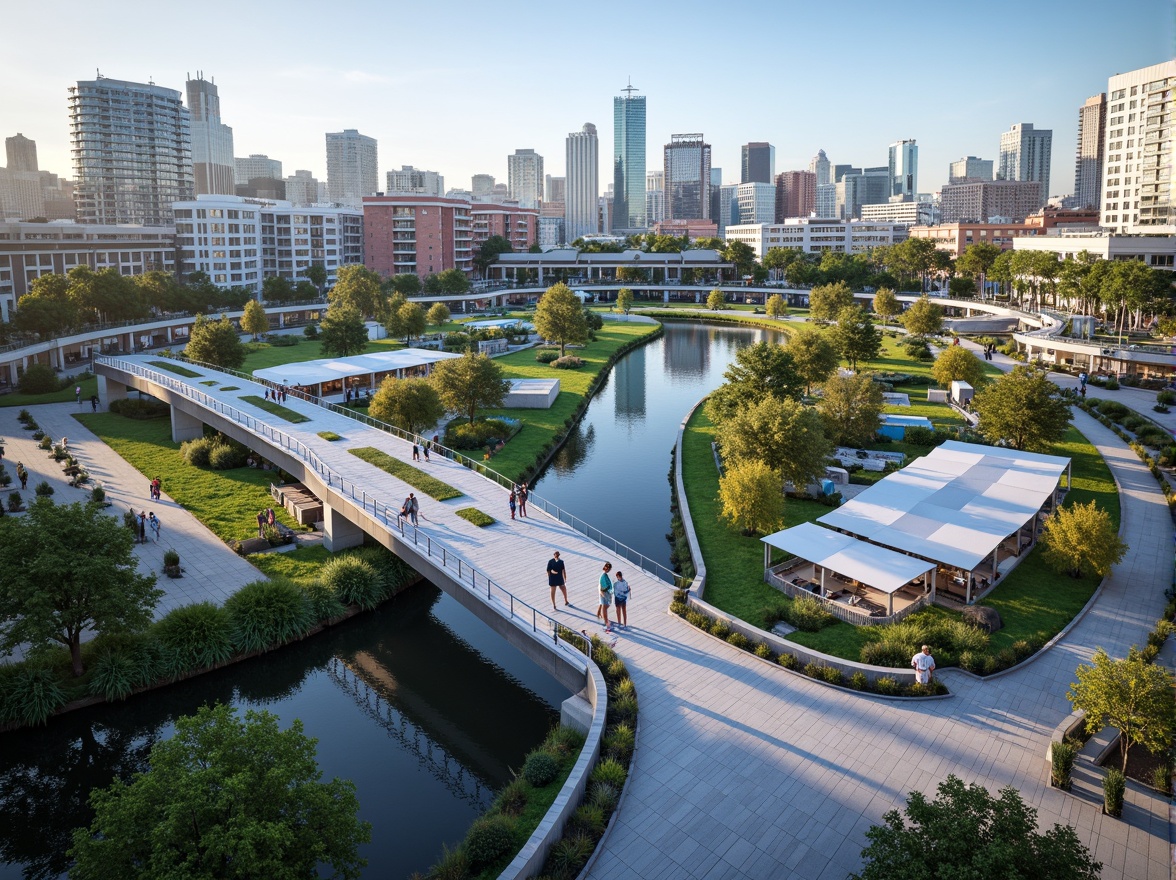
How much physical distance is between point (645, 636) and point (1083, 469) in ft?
85.9

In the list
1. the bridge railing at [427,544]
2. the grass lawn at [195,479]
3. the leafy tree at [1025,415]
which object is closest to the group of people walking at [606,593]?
the bridge railing at [427,544]

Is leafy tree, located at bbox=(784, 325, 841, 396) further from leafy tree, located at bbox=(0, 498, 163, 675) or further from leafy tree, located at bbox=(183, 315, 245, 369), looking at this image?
leafy tree, located at bbox=(0, 498, 163, 675)

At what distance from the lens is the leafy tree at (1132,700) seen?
1401 cm

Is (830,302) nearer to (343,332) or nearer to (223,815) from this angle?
(343,332)

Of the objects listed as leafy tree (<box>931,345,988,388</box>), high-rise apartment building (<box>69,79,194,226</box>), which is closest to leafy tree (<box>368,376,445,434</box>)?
leafy tree (<box>931,345,988,388</box>)

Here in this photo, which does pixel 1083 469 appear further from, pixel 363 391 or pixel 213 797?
pixel 363 391

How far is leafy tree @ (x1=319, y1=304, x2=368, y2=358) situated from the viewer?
199 ft

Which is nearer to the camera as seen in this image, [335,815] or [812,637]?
[335,815]

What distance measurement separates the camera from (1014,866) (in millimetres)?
9359

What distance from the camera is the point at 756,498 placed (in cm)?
2728

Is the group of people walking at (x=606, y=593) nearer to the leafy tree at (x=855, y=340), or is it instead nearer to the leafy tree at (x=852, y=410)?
the leafy tree at (x=852, y=410)

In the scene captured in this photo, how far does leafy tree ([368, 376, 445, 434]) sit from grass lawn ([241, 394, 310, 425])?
3563mm

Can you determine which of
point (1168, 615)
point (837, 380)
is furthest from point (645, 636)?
point (837, 380)

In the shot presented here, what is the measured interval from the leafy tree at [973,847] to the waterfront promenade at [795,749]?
297 cm
